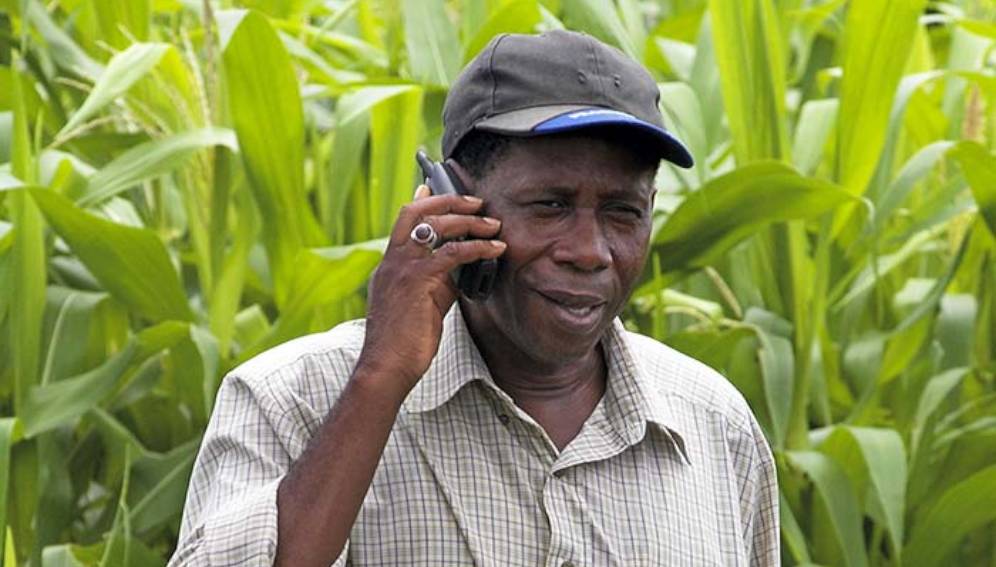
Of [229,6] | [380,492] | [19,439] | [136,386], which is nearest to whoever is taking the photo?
[380,492]

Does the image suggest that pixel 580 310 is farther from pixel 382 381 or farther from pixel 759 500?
pixel 759 500

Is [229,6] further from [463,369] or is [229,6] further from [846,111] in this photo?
[463,369]

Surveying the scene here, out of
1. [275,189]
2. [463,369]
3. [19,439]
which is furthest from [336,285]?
[463,369]

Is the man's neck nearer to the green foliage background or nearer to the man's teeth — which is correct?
the man's teeth

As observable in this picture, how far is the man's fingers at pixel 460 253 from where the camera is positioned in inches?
67.4

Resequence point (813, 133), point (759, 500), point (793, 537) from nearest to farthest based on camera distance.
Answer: point (759, 500) → point (793, 537) → point (813, 133)

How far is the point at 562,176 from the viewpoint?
1758 millimetres

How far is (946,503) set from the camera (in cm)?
289

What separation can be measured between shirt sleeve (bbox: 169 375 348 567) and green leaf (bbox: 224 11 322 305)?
45.7 inches

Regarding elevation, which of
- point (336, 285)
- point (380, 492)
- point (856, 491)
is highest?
point (380, 492)

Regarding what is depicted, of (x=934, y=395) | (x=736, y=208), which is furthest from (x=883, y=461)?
(x=736, y=208)

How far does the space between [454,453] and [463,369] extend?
3.0 inches

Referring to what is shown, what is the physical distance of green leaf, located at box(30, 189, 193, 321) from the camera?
9.16ft

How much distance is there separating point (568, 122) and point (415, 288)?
18 centimetres
